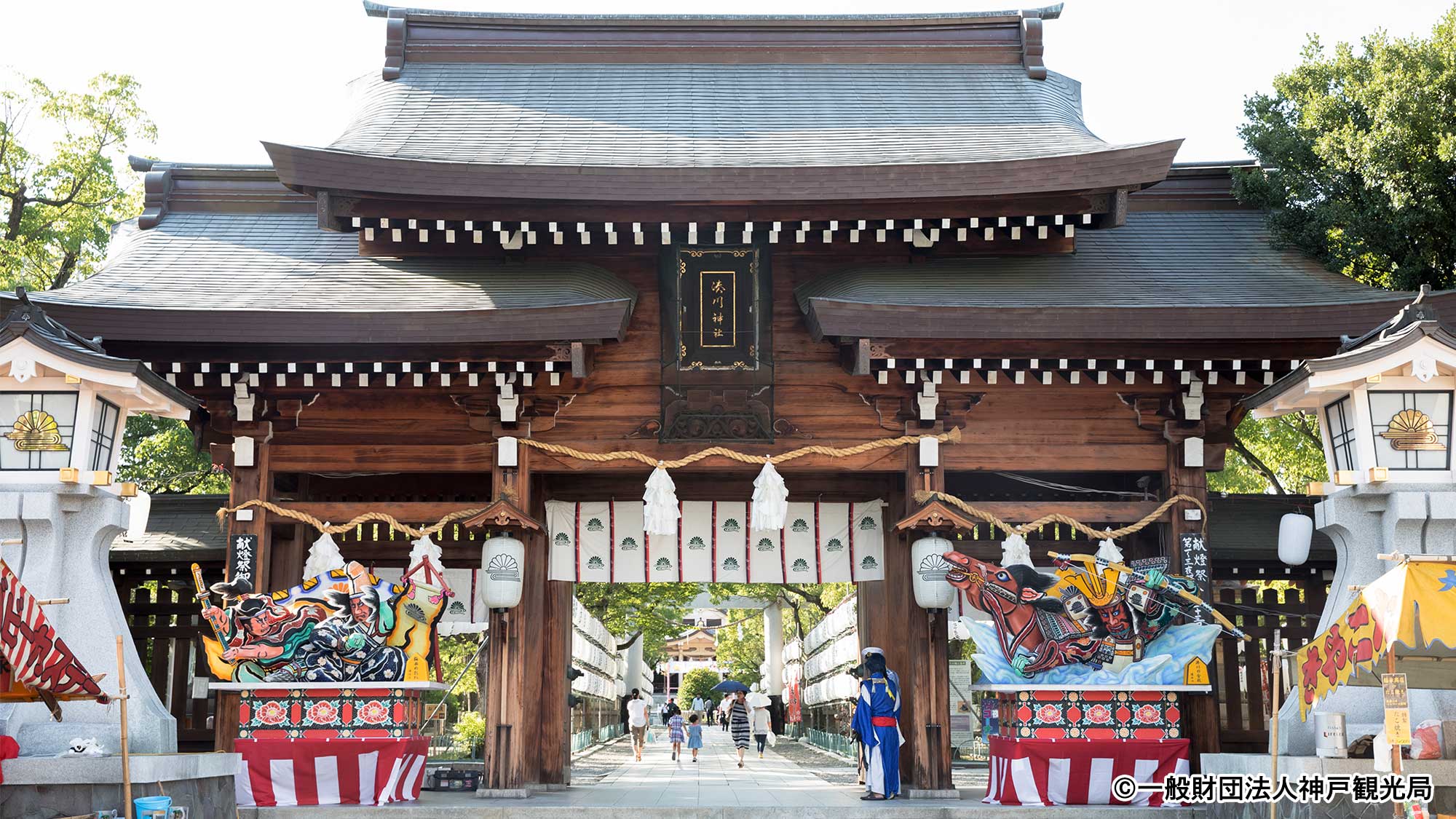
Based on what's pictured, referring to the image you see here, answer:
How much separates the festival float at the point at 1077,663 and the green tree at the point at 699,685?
5154 centimetres

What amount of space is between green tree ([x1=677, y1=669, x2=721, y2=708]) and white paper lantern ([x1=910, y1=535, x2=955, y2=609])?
51.3 m

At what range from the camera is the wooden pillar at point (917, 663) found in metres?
10.5

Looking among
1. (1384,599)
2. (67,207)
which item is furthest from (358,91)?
(1384,599)

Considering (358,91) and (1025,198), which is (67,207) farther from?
(1025,198)

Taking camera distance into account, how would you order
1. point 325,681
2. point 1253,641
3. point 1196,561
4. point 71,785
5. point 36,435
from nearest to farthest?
point 71,785, point 36,435, point 325,681, point 1196,561, point 1253,641

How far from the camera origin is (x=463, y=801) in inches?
403

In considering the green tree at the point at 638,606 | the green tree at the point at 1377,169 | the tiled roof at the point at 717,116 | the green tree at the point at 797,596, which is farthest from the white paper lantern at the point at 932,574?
the green tree at the point at 797,596

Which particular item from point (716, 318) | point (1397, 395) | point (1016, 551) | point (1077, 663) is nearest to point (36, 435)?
point (716, 318)

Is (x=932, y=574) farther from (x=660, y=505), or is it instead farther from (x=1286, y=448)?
(x=1286, y=448)

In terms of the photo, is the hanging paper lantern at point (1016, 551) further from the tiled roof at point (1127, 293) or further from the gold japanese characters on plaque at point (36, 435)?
the gold japanese characters on plaque at point (36, 435)

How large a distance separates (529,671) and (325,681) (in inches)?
73.1

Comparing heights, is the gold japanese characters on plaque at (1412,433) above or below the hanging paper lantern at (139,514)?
above

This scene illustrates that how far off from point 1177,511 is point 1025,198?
10.3 ft

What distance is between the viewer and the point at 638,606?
3064 centimetres
